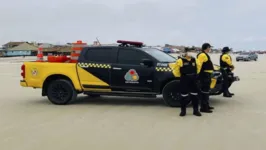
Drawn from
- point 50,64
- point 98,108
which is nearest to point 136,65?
point 98,108

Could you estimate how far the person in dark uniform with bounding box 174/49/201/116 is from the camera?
8500 millimetres

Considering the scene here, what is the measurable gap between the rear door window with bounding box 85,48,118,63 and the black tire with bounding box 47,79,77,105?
0.87 metres

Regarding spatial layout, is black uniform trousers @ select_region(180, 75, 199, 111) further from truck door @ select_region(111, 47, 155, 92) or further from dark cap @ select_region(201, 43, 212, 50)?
truck door @ select_region(111, 47, 155, 92)

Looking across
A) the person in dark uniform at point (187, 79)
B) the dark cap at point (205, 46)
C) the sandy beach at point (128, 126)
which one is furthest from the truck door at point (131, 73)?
the dark cap at point (205, 46)

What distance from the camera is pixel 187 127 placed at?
729cm

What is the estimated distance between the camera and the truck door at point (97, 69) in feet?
33.2

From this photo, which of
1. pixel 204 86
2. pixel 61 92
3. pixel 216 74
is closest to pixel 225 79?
pixel 216 74

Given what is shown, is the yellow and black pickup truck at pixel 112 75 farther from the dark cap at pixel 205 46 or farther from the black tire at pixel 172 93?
the dark cap at pixel 205 46

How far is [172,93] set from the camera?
9.56m

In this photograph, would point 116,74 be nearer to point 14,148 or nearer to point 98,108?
point 98,108

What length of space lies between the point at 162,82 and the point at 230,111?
175 centimetres

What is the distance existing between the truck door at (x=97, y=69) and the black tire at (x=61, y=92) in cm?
33

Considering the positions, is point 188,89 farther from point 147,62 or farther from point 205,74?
point 147,62

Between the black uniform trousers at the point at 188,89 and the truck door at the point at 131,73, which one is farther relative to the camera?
the truck door at the point at 131,73
